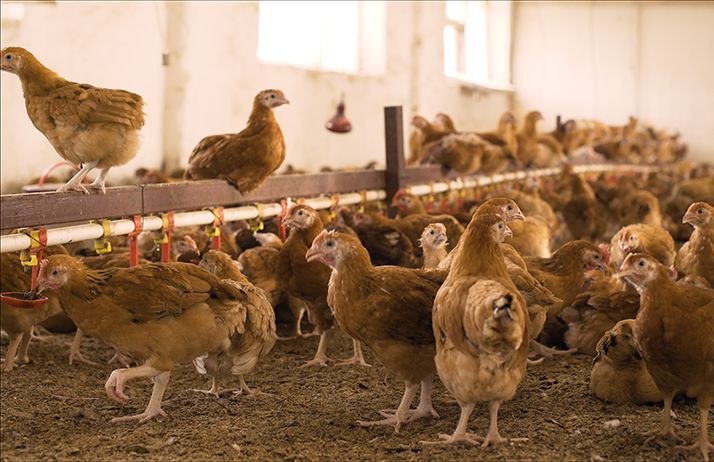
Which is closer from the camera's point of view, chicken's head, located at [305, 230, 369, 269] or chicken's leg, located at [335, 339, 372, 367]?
chicken's head, located at [305, 230, 369, 269]

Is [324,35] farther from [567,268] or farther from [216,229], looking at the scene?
[567,268]

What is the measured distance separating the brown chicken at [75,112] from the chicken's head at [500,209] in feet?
6.03

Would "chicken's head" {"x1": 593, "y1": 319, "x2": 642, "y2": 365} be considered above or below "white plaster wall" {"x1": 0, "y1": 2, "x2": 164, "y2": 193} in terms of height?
below

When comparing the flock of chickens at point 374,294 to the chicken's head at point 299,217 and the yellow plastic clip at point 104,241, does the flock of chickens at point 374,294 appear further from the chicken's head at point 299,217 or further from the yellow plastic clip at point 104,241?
the yellow plastic clip at point 104,241

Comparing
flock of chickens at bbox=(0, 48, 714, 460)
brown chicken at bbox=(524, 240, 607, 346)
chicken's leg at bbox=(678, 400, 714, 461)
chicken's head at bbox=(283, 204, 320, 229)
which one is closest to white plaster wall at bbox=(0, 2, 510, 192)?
flock of chickens at bbox=(0, 48, 714, 460)

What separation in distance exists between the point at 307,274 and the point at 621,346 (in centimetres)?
187

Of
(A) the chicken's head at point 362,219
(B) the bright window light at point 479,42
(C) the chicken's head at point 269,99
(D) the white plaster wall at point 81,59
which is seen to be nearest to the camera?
(C) the chicken's head at point 269,99

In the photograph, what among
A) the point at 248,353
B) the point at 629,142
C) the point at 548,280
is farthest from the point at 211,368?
the point at 629,142

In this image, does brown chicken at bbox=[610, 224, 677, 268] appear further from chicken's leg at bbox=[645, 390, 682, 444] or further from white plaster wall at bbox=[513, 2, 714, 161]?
white plaster wall at bbox=[513, 2, 714, 161]

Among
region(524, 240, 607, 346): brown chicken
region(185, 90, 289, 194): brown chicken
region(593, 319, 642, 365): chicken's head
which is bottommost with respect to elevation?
region(593, 319, 642, 365): chicken's head

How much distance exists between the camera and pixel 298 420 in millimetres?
4195

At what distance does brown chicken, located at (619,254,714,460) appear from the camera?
3652 millimetres

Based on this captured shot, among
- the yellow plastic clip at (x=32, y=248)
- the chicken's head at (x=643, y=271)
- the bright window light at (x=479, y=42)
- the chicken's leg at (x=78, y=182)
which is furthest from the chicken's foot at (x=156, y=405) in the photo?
the bright window light at (x=479, y=42)

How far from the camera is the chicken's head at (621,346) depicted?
432 centimetres
